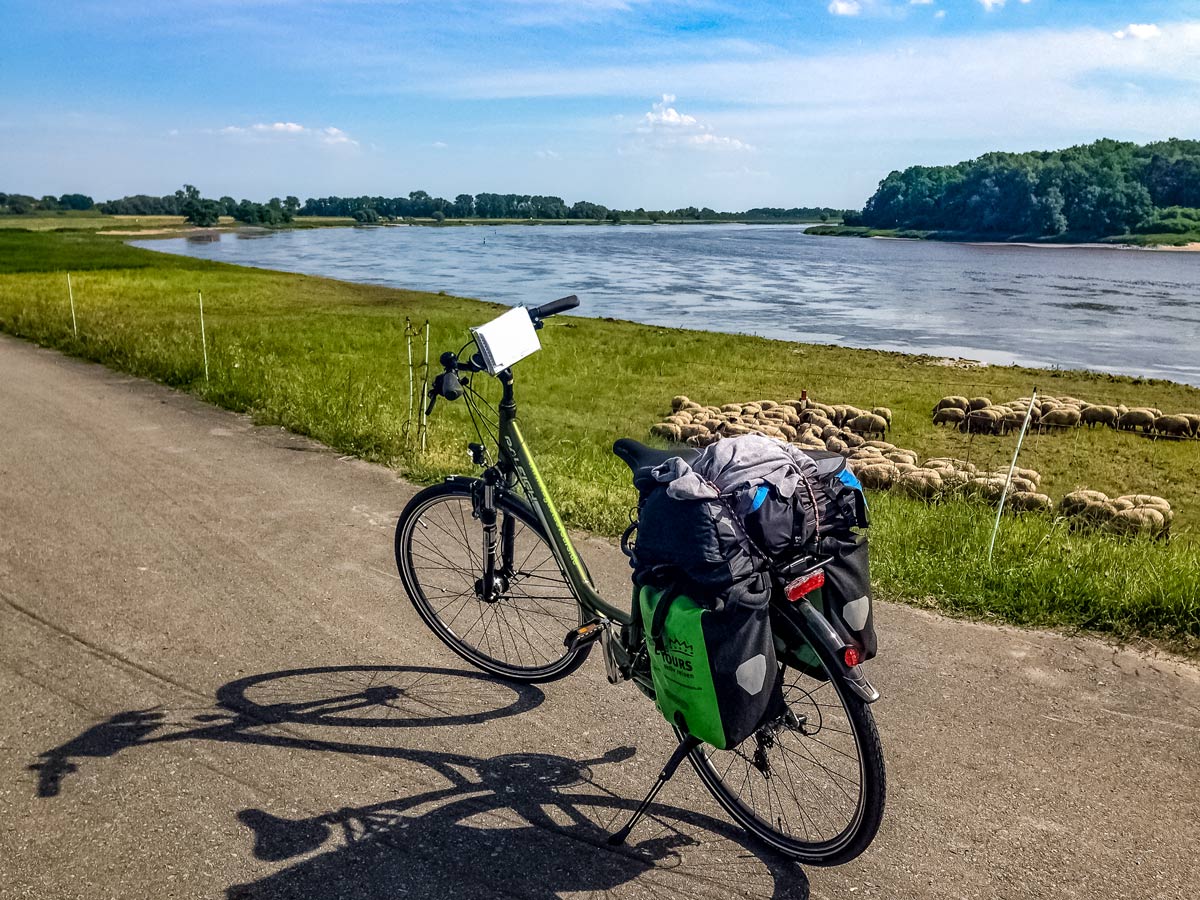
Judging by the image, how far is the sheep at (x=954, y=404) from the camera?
16891mm

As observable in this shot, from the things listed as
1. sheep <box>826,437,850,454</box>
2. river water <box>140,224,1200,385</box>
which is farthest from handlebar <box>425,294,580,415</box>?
river water <box>140,224,1200,385</box>

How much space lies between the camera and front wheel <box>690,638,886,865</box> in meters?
3.16

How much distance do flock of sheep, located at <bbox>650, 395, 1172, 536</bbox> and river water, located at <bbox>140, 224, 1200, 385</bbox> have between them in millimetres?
13069

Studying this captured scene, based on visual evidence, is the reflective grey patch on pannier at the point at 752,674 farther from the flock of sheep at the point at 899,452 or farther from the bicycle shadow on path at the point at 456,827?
the flock of sheep at the point at 899,452

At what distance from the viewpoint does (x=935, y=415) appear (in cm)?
1678

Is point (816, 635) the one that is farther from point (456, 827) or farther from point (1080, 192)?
point (1080, 192)

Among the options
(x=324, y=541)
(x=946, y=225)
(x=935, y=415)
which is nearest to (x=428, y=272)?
(x=935, y=415)

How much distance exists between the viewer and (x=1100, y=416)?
16.1 metres

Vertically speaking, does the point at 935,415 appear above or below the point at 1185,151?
below

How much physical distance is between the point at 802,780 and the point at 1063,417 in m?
14.4

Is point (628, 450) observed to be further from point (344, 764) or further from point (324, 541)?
point (324, 541)

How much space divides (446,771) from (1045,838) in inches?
90.1

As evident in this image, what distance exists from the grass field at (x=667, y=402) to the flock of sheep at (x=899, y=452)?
0.56m

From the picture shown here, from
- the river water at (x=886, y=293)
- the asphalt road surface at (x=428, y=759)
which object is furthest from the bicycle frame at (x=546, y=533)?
the river water at (x=886, y=293)
